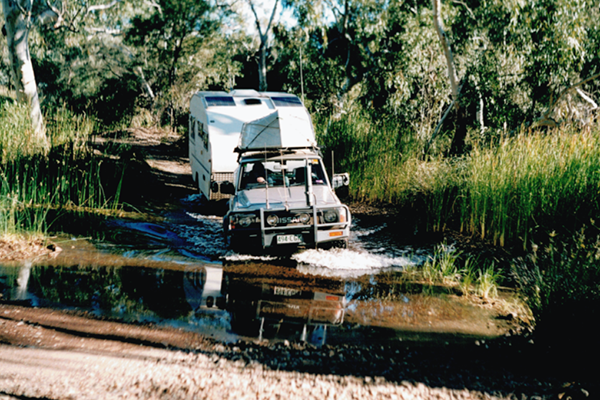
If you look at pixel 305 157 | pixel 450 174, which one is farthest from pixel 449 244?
pixel 305 157

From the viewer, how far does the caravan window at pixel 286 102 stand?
44.1ft

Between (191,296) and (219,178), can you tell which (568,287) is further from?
(219,178)

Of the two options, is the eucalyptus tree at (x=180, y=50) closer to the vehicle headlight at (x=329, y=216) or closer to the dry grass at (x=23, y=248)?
the dry grass at (x=23, y=248)

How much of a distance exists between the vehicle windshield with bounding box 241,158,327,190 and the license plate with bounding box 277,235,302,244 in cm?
129

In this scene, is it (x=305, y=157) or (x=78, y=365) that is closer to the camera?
(x=78, y=365)

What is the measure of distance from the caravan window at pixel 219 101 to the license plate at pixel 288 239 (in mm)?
6178

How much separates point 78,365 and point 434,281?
4.93m

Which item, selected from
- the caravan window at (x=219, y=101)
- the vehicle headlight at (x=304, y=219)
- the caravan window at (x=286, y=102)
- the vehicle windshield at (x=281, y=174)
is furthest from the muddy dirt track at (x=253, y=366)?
the caravan window at (x=286, y=102)

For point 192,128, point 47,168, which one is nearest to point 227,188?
point 47,168

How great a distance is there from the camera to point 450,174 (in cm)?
1064

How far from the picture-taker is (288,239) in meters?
7.89

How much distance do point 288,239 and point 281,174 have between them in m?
1.74

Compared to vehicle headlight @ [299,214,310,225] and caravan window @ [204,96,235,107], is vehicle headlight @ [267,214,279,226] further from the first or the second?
caravan window @ [204,96,235,107]

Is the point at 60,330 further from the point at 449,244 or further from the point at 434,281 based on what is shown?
the point at 449,244
